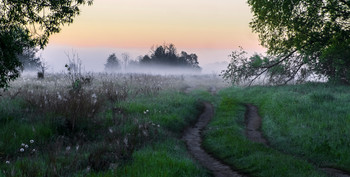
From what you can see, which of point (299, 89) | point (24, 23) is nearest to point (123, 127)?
point (24, 23)

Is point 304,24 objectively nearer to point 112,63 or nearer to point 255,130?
point 255,130

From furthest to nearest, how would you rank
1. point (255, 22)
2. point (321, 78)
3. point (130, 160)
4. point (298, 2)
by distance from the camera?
point (321, 78) → point (255, 22) → point (298, 2) → point (130, 160)

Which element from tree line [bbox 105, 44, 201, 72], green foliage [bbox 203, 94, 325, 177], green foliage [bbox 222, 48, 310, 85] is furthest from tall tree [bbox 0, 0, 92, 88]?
tree line [bbox 105, 44, 201, 72]

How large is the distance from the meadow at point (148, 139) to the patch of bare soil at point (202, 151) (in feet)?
1.09

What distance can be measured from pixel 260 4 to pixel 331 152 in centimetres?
927

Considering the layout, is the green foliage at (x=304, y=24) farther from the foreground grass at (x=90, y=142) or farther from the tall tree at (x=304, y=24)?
the foreground grass at (x=90, y=142)

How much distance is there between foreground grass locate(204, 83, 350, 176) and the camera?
10094 mm

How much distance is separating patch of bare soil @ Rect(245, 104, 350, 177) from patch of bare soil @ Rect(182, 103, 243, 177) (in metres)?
2.34

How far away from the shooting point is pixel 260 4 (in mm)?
17766

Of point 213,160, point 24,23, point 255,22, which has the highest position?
point 255,22

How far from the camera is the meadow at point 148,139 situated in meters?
8.41

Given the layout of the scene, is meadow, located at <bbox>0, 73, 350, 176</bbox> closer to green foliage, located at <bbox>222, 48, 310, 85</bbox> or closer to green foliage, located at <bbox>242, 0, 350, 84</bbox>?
green foliage, located at <bbox>242, 0, 350, 84</bbox>

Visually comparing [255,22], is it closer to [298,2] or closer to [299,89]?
[298,2]

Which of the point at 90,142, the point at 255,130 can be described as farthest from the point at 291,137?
the point at 90,142
